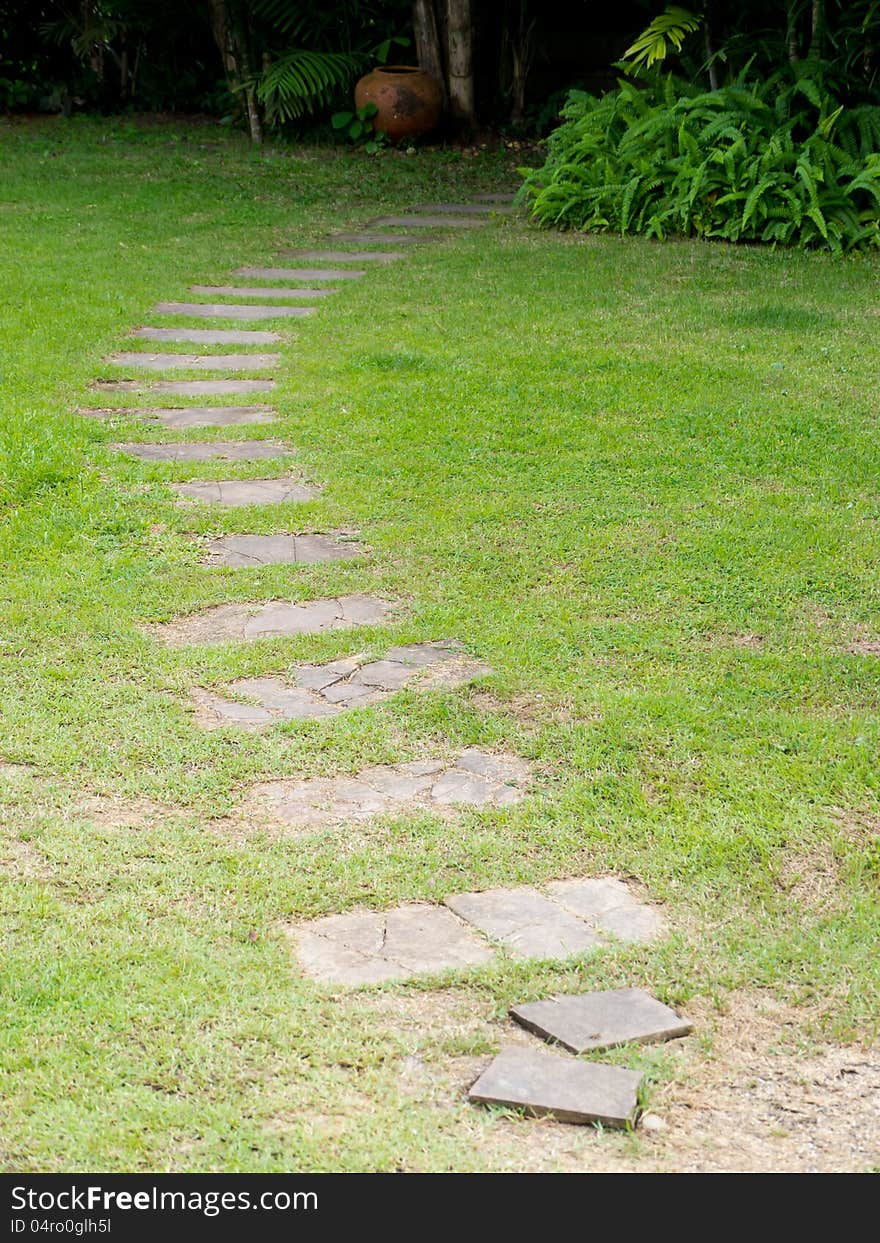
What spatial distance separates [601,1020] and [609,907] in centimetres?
39

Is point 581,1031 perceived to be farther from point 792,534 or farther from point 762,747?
point 792,534

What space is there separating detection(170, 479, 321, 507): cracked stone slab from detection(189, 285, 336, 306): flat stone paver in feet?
10.5

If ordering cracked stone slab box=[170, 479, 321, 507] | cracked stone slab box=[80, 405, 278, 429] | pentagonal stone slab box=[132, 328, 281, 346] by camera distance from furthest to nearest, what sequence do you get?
pentagonal stone slab box=[132, 328, 281, 346], cracked stone slab box=[80, 405, 278, 429], cracked stone slab box=[170, 479, 321, 507]

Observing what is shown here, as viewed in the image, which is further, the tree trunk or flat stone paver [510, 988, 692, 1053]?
the tree trunk

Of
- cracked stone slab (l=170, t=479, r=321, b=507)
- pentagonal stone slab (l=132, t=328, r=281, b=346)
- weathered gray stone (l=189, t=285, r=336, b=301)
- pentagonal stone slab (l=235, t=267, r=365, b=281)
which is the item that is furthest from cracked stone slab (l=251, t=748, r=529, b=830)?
pentagonal stone slab (l=235, t=267, r=365, b=281)

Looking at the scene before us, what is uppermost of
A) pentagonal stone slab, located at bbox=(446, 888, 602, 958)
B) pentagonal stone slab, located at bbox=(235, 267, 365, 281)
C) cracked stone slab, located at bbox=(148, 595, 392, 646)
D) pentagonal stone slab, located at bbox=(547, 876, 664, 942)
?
pentagonal stone slab, located at bbox=(235, 267, 365, 281)

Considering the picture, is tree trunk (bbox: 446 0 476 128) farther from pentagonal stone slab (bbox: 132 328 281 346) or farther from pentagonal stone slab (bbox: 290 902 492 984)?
pentagonal stone slab (bbox: 290 902 492 984)

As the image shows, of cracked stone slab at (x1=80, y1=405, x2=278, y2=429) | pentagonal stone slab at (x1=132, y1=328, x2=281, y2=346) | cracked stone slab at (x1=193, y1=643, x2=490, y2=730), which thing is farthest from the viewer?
pentagonal stone slab at (x1=132, y1=328, x2=281, y2=346)

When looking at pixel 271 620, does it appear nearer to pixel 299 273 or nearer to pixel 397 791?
pixel 397 791

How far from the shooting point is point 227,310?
25.7 feet

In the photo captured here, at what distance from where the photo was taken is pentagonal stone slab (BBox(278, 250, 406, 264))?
9.09 meters

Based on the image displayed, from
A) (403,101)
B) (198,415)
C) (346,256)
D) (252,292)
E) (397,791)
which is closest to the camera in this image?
(397,791)

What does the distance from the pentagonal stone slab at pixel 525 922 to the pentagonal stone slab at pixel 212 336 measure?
486 centimetres

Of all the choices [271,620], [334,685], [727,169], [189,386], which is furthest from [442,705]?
[727,169]
